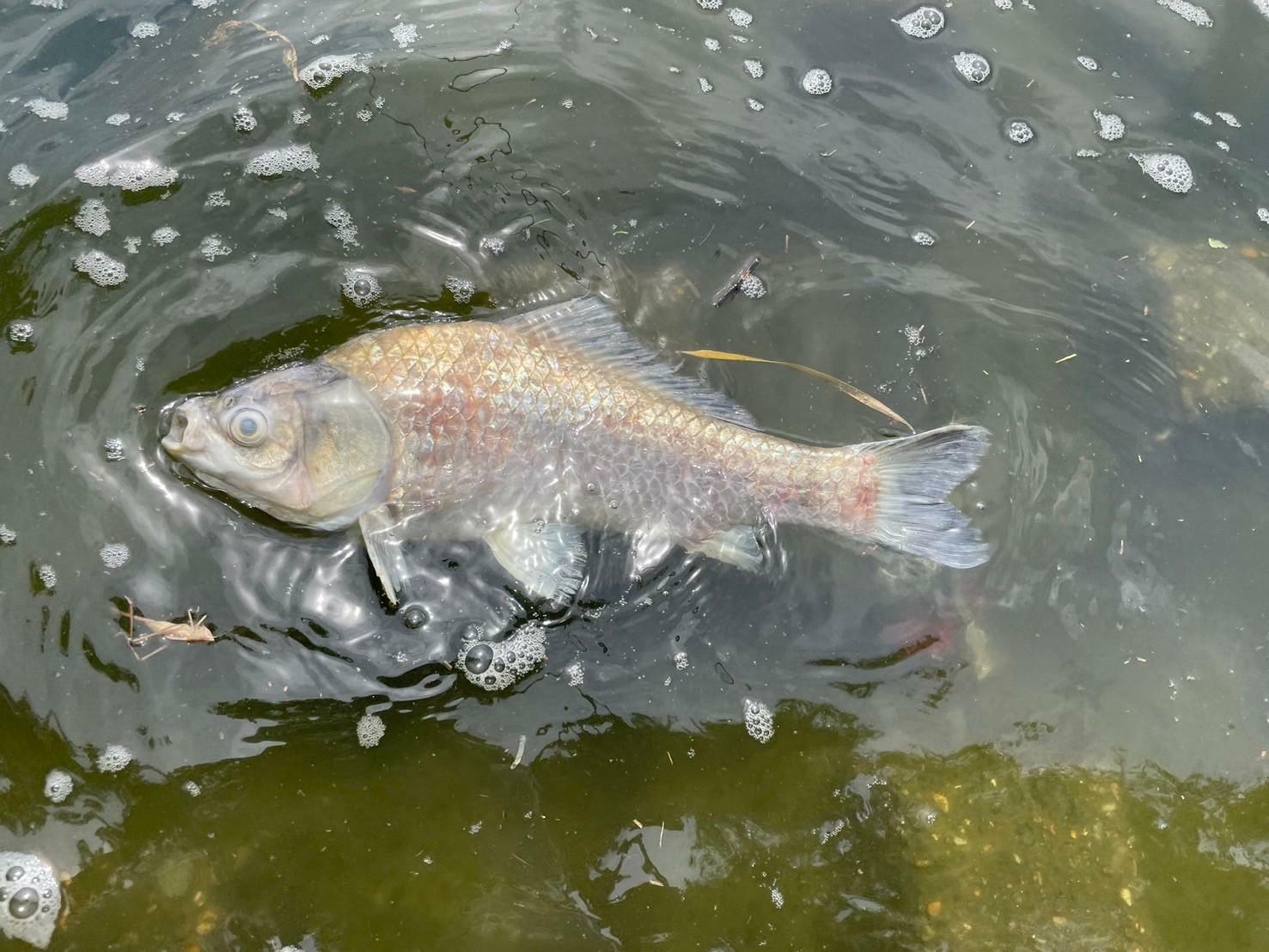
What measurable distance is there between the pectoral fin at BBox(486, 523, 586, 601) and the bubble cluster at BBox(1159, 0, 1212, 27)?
4.78 meters

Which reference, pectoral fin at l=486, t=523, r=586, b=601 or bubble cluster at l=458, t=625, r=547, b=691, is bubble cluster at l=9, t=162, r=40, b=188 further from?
bubble cluster at l=458, t=625, r=547, b=691

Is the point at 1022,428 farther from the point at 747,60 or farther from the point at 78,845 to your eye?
the point at 78,845

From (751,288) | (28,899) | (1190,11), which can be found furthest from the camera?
(1190,11)

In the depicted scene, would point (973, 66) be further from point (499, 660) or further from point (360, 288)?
point (499, 660)

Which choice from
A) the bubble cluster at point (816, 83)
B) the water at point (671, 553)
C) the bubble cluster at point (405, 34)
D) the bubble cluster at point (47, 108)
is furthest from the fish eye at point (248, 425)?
the bubble cluster at point (816, 83)

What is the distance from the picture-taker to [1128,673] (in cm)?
414

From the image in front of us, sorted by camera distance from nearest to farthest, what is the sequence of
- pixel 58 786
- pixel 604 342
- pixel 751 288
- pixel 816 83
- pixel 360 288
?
pixel 58 786, pixel 604 342, pixel 360 288, pixel 751 288, pixel 816 83

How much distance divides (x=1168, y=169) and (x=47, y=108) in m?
6.00

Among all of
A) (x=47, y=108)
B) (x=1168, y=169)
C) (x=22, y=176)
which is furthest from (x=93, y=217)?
(x=1168, y=169)

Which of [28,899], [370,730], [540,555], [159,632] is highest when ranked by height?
[540,555]

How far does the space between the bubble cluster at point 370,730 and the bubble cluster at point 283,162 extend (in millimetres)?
2736

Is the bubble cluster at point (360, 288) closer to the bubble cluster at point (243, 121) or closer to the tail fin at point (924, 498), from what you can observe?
the bubble cluster at point (243, 121)

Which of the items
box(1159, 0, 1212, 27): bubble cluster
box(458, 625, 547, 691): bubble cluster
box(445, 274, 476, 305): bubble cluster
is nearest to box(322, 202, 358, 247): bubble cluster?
box(445, 274, 476, 305): bubble cluster

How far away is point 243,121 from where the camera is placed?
4289mm
